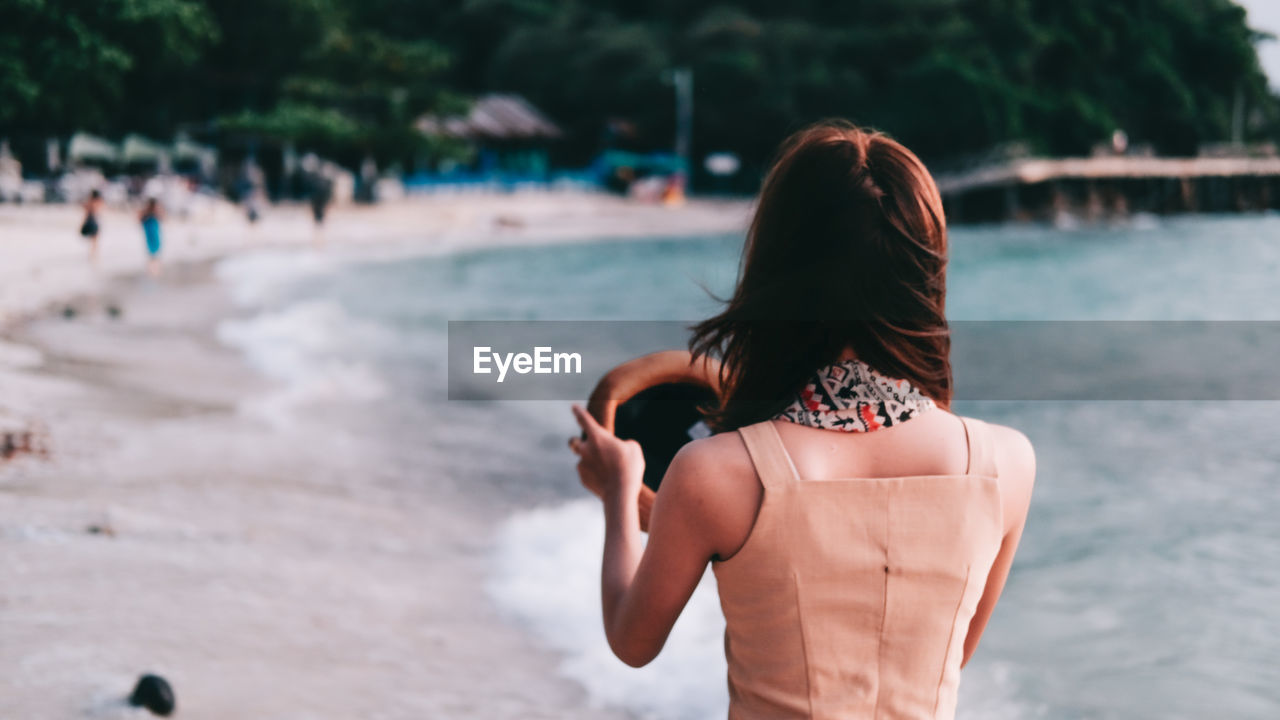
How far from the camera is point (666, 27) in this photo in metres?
57.9

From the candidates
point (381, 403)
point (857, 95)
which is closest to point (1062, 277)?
point (857, 95)

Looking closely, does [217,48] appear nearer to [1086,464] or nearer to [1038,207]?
[1086,464]

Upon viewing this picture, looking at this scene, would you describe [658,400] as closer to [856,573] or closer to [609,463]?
[609,463]

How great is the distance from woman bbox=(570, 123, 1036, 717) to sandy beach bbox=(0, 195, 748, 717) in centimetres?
283

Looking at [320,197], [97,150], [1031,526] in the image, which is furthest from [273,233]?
[1031,526]

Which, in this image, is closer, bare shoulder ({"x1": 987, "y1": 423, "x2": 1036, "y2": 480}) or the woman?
the woman

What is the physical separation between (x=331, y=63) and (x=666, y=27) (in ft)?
82.6

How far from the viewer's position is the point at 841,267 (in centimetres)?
136

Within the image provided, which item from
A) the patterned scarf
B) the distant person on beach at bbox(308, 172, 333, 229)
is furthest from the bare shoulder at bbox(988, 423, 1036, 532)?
the distant person on beach at bbox(308, 172, 333, 229)

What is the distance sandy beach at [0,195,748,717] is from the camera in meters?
4.04

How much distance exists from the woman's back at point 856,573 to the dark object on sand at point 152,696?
2.70m

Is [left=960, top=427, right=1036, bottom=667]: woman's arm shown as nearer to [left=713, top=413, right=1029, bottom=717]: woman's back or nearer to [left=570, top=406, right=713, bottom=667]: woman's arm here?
[left=713, top=413, right=1029, bottom=717]: woman's back

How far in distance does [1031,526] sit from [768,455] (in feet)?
25.0

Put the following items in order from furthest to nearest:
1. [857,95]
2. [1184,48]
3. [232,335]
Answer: [857,95]
[1184,48]
[232,335]
